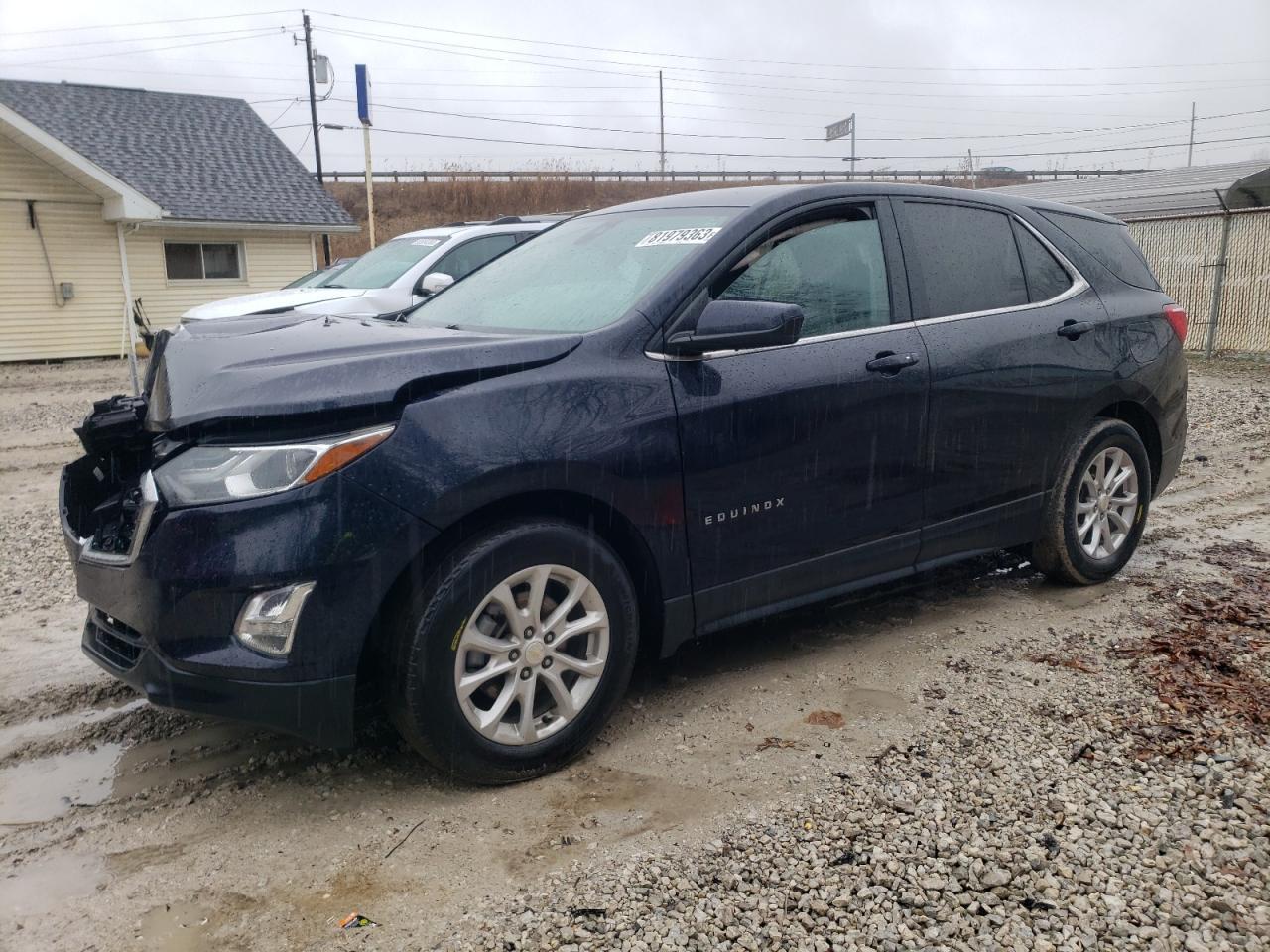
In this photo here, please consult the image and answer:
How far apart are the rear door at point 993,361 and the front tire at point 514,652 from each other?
1582 mm

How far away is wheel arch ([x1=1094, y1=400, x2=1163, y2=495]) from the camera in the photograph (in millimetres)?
4968

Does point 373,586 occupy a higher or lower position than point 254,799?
higher

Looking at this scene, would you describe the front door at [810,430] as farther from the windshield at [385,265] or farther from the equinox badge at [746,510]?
the windshield at [385,265]

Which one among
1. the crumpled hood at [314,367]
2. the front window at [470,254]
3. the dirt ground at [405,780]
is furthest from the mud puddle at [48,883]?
the front window at [470,254]

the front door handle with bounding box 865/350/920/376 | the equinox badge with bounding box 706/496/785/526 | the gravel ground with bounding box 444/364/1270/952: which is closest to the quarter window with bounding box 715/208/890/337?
the front door handle with bounding box 865/350/920/376

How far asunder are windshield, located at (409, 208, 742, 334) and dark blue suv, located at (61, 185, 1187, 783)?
17 millimetres

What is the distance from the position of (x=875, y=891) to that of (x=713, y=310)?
181 centimetres

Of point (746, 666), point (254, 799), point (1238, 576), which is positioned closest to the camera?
point (254, 799)

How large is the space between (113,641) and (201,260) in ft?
65.1

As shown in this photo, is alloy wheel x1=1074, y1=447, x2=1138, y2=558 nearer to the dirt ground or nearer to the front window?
the dirt ground

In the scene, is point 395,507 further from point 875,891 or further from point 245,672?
point 875,891

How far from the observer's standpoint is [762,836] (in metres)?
2.87

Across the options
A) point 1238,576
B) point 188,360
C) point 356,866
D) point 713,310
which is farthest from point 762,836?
point 1238,576

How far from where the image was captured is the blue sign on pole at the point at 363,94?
23.0m
